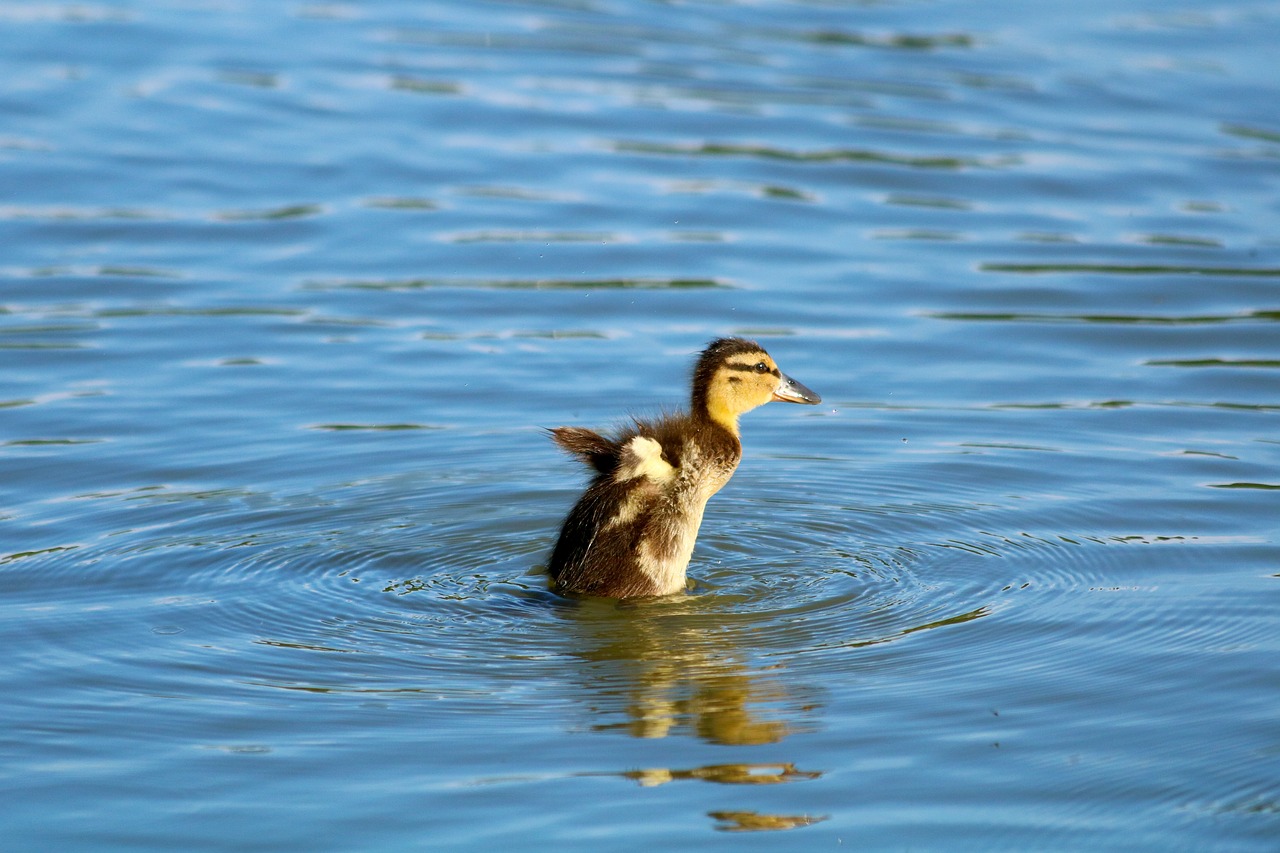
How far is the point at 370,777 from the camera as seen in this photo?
609 centimetres

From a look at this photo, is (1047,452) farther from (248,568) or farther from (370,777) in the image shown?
(370,777)

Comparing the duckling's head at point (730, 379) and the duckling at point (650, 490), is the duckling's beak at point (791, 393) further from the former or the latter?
the duckling at point (650, 490)

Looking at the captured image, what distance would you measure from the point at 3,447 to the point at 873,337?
5.45 metres

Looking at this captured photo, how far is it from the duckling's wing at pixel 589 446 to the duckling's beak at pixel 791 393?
0.96 m

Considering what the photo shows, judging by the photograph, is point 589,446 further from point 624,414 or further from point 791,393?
point 624,414

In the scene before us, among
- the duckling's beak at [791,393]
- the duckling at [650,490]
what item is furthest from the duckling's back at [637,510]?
the duckling's beak at [791,393]

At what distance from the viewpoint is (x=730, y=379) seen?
852cm

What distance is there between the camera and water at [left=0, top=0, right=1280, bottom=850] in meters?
6.18

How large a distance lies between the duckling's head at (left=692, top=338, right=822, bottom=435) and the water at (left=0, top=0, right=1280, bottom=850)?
0.68m

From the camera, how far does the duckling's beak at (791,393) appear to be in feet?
28.7

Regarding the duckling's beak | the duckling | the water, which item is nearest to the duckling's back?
the duckling

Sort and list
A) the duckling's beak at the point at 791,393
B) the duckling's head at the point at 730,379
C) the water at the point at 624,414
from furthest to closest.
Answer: the duckling's beak at the point at 791,393 → the duckling's head at the point at 730,379 → the water at the point at 624,414

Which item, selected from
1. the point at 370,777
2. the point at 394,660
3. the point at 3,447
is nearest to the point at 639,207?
the point at 3,447

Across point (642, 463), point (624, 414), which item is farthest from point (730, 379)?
point (624, 414)
